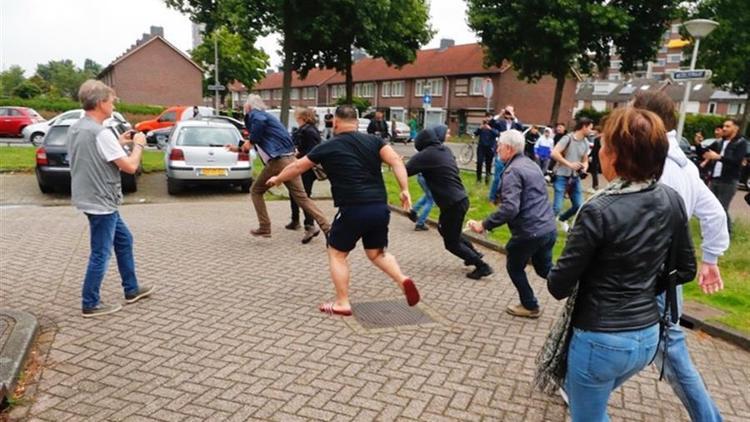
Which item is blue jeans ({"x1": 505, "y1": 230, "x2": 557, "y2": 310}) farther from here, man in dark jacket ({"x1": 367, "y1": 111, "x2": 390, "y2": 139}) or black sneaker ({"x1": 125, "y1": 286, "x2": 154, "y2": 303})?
man in dark jacket ({"x1": 367, "y1": 111, "x2": 390, "y2": 139})

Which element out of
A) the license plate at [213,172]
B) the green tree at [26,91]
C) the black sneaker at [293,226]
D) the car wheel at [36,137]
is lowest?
the black sneaker at [293,226]

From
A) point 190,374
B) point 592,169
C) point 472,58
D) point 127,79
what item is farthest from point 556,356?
point 127,79

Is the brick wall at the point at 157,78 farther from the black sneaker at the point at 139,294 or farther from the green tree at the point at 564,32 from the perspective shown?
the black sneaker at the point at 139,294

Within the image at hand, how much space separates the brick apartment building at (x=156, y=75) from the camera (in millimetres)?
51438

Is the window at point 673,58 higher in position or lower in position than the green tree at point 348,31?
higher

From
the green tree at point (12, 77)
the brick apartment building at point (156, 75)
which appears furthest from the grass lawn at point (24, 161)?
the green tree at point (12, 77)

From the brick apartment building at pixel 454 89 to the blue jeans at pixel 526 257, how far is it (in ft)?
115

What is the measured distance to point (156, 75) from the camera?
52781 mm

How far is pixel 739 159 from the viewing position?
781cm

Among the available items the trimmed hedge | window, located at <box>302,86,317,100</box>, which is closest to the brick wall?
the trimmed hedge

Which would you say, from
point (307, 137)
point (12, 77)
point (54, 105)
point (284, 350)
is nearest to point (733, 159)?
point (307, 137)

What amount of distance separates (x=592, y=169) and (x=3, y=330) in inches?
521

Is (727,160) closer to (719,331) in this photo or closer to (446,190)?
(719,331)

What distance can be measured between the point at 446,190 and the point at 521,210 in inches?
54.4
